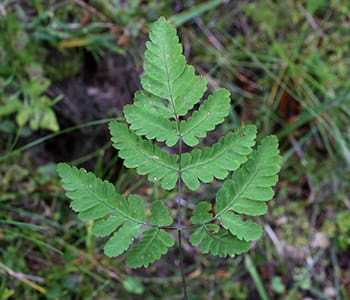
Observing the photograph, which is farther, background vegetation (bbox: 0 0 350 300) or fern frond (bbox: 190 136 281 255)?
background vegetation (bbox: 0 0 350 300)

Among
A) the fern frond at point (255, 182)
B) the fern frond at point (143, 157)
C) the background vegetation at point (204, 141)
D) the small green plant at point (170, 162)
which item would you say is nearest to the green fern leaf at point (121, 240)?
the small green plant at point (170, 162)

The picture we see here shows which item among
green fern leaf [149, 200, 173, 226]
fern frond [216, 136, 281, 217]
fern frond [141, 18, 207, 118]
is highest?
fern frond [141, 18, 207, 118]

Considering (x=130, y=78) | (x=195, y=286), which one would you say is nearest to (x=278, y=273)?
(x=195, y=286)

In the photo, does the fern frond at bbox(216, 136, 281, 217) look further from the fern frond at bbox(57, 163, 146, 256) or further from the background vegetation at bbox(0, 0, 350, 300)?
the background vegetation at bbox(0, 0, 350, 300)

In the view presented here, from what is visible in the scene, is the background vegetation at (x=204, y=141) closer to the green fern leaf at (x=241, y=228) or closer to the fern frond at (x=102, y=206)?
the fern frond at (x=102, y=206)

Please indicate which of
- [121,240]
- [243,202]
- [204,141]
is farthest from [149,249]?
[204,141]

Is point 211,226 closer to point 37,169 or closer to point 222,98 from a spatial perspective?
point 222,98

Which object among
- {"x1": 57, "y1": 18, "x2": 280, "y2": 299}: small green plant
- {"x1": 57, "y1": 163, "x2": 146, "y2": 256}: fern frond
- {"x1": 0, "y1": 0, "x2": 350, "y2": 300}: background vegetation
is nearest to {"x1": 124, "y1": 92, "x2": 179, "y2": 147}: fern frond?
{"x1": 57, "y1": 18, "x2": 280, "y2": 299}: small green plant

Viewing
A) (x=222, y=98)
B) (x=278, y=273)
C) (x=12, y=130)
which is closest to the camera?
(x=222, y=98)
